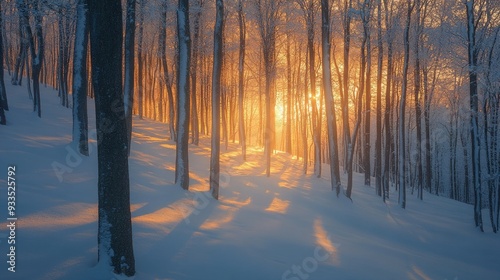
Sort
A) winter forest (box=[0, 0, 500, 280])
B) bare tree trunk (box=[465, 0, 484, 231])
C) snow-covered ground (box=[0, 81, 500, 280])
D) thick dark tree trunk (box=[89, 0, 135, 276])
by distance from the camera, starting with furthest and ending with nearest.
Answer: bare tree trunk (box=[465, 0, 484, 231]) → snow-covered ground (box=[0, 81, 500, 280]) → winter forest (box=[0, 0, 500, 280]) → thick dark tree trunk (box=[89, 0, 135, 276])

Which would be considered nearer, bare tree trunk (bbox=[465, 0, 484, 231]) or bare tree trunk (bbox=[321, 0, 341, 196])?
bare tree trunk (bbox=[465, 0, 484, 231])

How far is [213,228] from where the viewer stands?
7.63m

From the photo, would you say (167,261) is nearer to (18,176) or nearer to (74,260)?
(74,260)

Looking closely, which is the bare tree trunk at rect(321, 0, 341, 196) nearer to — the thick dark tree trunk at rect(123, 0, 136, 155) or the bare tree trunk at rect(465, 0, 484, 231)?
the bare tree trunk at rect(465, 0, 484, 231)

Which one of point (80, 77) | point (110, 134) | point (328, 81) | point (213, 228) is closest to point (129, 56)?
point (80, 77)

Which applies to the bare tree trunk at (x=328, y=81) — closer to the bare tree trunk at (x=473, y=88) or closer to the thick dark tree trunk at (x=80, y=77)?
the bare tree trunk at (x=473, y=88)

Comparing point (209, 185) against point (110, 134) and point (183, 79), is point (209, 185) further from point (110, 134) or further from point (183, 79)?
point (110, 134)

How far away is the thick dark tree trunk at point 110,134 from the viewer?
4047 millimetres

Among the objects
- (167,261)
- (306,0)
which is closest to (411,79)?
(306,0)

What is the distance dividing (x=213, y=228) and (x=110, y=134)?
4.26 m

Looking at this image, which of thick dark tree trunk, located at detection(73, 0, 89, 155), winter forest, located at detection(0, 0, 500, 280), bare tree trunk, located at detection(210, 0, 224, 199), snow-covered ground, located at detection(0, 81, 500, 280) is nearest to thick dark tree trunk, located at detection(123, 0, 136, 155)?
Result: winter forest, located at detection(0, 0, 500, 280)

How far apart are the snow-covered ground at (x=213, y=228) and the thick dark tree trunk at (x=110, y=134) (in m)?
0.44

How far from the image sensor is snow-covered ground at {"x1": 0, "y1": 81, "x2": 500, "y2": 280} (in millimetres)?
5094

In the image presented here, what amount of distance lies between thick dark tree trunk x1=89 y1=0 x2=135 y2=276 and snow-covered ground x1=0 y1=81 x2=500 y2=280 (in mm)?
444
